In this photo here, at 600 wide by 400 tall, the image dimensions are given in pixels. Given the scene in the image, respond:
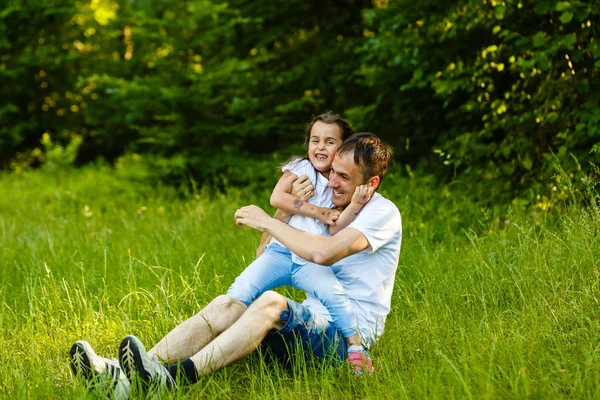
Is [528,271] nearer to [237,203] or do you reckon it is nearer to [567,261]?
[567,261]

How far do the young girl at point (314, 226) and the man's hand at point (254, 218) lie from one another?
25 centimetres

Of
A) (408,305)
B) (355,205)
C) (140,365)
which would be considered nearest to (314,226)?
(355,205)

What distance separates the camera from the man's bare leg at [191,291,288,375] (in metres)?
3.22

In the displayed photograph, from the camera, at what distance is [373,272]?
354 centimetres

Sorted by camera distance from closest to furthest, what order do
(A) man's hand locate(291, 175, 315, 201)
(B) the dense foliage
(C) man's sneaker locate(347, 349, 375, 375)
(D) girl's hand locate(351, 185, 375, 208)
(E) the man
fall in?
(E) the man, (C) man's sneaker locate(347, 349, 375, 375), (D) girl's hand locate(351, 185, 375, 208), (A) man's hand locate(291, 175, 315, 201), (B) the dense foliage

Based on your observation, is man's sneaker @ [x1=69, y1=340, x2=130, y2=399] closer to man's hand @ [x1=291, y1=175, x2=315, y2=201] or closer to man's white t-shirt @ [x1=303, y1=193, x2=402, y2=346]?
man's white t-shirt @ [x1=303, y1=193, x2=402, y2=346]

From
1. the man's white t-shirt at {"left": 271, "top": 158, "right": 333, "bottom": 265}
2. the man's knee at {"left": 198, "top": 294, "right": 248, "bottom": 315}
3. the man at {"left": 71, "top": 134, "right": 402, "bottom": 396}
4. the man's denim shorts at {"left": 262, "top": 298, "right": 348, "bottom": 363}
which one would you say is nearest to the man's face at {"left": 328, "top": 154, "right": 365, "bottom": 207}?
the man at {"left": 71, "top": 134, "right": 402, "bottom": 396}

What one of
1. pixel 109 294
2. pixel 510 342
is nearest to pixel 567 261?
pixel 510 342

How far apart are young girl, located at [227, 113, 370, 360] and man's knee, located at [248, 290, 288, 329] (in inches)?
10.8

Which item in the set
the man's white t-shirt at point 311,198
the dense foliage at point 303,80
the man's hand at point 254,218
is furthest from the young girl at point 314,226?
the dense foliage at point 303,80

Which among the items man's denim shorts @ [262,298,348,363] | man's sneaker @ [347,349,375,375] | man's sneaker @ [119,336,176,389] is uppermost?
man's sneaker @ [119,336,176,389]

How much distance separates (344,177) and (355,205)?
159mm

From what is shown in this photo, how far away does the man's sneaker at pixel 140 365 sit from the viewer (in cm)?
302

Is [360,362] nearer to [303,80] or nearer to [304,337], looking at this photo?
[304,337]
